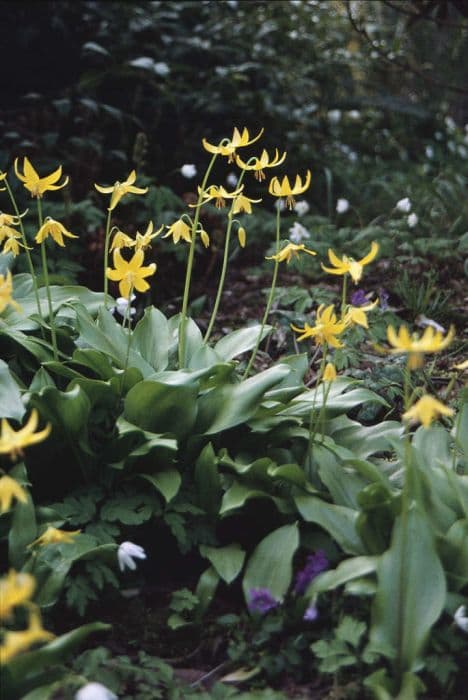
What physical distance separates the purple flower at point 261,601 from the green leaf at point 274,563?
0.12 feet

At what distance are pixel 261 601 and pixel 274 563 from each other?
128 millimetres

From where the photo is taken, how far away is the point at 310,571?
1896 millimetres

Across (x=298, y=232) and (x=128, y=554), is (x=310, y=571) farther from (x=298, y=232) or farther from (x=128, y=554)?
(x=298, y=232)

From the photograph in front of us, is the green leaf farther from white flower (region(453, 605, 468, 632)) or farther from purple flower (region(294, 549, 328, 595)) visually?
white flower (region(453, 605, 468, 632))

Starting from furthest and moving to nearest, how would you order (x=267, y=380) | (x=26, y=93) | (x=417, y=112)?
1. (x=417, y=112)
2. (x=26, y=93)
3. (x=267, y=380)

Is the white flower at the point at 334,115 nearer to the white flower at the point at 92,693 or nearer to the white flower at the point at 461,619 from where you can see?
the white flower at the point at 461,619

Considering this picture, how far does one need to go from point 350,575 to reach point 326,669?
0.23m

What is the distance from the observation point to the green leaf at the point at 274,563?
1.90m

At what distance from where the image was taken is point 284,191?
230 centimetres

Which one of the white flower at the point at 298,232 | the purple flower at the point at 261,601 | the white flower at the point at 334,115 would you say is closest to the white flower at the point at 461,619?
the purple flower at the point at 261,601

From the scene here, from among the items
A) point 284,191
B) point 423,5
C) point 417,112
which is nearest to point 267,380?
point 284,191

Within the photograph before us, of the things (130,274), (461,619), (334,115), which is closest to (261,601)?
(461,619)

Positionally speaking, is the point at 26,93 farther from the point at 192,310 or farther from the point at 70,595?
the point at 70,595

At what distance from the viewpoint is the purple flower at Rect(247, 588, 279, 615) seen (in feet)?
6.00
